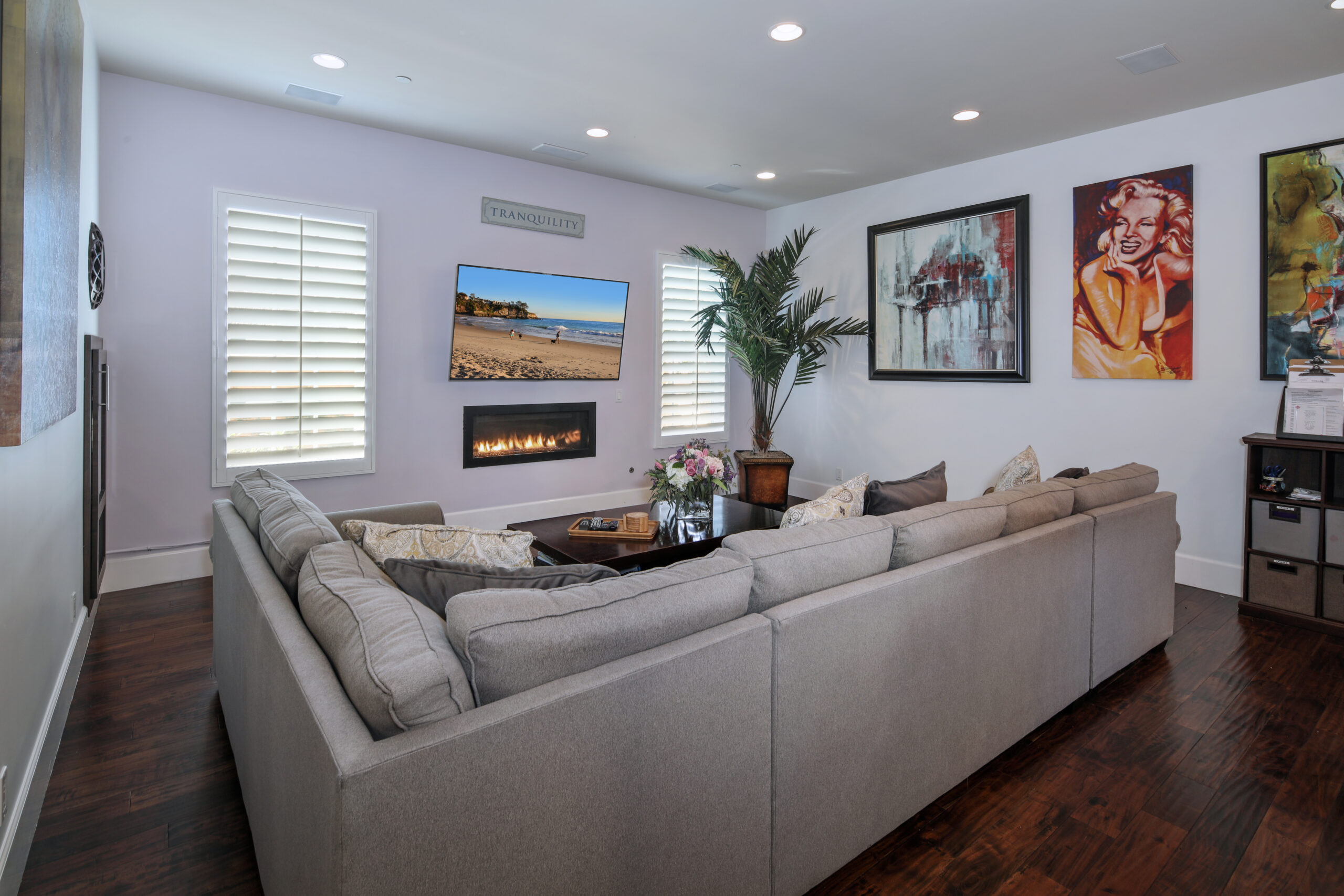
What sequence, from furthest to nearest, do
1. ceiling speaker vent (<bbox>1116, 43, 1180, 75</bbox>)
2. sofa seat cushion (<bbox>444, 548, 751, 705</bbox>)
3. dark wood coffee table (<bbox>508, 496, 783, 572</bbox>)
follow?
ceiling speaker vent (<bbox>1116, 43, 1180, 75</bbox>), dark wood coffee table (<bbox>508, 496, 783, 572</bbox>), sofa seat cushion (<bbox>444, 548, 751, 705</bbox>)

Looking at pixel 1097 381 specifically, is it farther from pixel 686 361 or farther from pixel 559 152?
pixel 559 152

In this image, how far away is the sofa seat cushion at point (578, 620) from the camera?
47.2 inches

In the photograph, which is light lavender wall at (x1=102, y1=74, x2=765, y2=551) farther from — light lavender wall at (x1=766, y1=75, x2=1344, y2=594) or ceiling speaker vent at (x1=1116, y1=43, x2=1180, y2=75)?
ceiling speaker vent at (x1=1116, y1=43, x2=1180, y2=75)

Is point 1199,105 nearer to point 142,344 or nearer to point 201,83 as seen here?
point 201,83

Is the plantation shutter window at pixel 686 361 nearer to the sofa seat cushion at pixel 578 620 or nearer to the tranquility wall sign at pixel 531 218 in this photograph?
the tranquility wall sign at pixel 531 218

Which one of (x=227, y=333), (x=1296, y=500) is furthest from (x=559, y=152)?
(x=1296, y=500)

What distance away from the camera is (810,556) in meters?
1.73

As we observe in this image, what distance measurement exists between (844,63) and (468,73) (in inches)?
75.3

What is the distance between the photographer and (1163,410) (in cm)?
420

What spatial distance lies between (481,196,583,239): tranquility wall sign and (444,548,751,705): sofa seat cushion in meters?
4.13

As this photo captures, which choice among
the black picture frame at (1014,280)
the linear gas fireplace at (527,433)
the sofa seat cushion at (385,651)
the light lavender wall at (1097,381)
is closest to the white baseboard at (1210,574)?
the light lavender wall at (1097,381)

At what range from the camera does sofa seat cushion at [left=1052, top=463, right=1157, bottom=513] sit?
2.67 meters

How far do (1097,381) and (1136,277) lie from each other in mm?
665

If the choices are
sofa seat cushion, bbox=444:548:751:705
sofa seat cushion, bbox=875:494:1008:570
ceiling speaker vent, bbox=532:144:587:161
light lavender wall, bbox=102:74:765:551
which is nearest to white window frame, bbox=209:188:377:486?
light lavender wall, bbox=102:74:765:551
